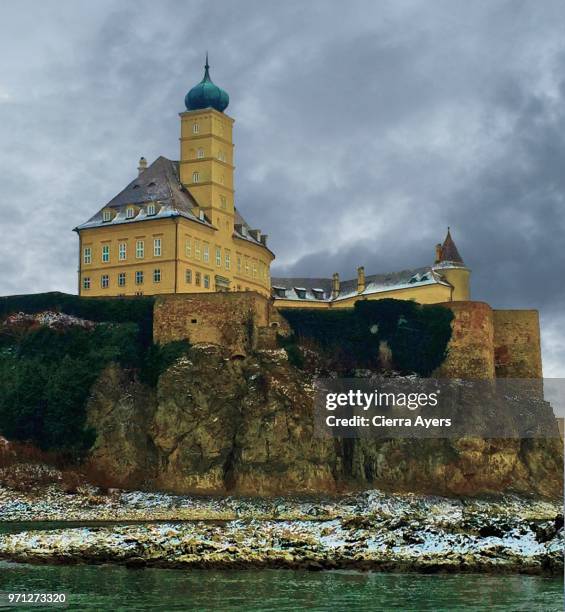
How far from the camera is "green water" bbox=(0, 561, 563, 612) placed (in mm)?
34625

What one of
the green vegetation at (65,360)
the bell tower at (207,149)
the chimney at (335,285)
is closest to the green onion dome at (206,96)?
the bell tower at (207,149)

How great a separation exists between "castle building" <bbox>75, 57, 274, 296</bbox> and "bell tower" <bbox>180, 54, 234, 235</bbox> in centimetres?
6

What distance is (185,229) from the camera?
7744cm

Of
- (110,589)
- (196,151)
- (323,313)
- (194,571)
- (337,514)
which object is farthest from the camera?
(196,151)

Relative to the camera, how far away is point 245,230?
278 ft

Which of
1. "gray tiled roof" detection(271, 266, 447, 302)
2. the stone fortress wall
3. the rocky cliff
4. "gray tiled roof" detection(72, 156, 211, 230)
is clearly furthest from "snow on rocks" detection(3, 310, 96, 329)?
"gray tiled roof" detection(271, 266, 447, 302)

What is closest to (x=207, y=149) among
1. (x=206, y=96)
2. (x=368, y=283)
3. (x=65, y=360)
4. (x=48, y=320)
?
(x=206, y=96)

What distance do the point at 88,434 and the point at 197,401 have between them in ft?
20.4

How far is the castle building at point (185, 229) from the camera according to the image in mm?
77125

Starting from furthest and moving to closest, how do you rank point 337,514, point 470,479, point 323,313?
point 323,313 → point 470,479 → point 337,514

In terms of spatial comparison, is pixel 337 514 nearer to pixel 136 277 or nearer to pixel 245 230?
pixel 136 277

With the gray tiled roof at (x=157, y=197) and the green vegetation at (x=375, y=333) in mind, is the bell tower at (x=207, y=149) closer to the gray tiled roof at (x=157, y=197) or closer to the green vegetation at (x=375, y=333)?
the gray tiled roof at (x=157, y=197)

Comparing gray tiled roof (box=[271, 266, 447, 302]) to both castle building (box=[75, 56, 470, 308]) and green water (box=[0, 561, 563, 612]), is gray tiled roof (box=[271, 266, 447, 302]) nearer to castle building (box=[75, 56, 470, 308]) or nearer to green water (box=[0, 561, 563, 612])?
castle building (box=[75, 56, 470, 308])

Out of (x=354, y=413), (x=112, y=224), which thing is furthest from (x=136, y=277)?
(x=354, y=413)
